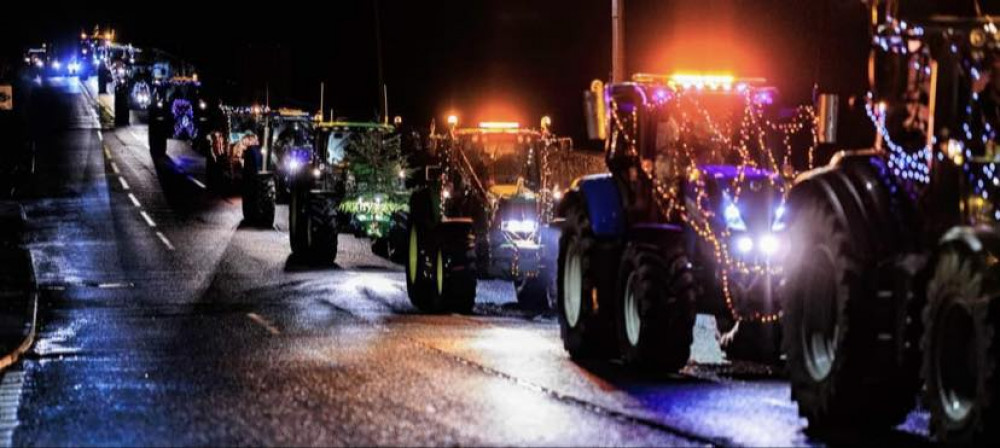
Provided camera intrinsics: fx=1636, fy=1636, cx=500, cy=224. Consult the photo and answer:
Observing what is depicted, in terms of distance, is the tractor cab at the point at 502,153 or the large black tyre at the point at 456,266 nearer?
the large black tyre at the point at 456,266

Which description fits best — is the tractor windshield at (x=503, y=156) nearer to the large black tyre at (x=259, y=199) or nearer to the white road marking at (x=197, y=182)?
the large black tyre at (x=259, y=199)

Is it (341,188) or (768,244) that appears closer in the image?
(768,244)

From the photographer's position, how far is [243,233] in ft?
115

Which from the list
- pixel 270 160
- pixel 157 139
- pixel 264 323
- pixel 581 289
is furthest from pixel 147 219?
pixel 581 289

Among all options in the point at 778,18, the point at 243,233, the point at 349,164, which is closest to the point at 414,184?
the point at 349,164

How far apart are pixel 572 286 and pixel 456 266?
4.99 meters

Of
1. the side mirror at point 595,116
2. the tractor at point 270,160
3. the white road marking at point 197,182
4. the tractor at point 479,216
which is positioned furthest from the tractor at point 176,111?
the side mirror at point 595,116

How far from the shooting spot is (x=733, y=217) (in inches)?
594

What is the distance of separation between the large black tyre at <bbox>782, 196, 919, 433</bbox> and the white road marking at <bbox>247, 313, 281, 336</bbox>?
8183mm

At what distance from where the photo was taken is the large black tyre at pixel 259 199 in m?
36.4

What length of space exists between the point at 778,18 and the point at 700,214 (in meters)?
19.9

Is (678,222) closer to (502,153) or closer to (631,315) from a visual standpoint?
(631,315)

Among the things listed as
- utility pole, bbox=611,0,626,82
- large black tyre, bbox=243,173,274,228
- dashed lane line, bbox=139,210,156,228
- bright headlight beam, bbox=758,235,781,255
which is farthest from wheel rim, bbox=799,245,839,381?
dashed lane line, bbox=139,210,156,228

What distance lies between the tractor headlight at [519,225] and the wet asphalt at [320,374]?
1.15 metres
